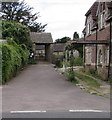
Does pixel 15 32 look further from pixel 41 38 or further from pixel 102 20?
pixel 102 20

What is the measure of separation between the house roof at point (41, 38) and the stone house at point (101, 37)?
62.6 ft

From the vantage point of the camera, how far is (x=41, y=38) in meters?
40.0

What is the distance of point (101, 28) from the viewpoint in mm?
16141

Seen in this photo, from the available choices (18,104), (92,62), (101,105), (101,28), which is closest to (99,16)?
(101,28)

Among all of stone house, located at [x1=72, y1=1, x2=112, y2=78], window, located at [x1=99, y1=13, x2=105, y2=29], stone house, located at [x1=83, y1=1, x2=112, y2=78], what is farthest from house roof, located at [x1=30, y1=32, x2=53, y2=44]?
window, located at [x1=99, y1=13, x2=105, y2=29]

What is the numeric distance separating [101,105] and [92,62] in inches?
474

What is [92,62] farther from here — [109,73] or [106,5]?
[106,5]

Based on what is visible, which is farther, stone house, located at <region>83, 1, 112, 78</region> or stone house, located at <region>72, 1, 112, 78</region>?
stone house, located at <region>83, 1, 112, 78</region>

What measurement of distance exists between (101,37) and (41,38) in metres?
24.8

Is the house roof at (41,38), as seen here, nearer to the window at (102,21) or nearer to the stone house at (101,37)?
the stone house at (101,37)

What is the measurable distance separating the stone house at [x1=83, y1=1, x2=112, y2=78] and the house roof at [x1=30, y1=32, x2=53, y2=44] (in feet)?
62.6

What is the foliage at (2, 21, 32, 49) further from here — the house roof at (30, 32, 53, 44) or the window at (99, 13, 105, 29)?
the window at (99, 13, 105, 29)

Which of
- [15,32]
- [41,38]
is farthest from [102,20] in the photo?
[41,38]

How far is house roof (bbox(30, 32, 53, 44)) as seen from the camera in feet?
128
